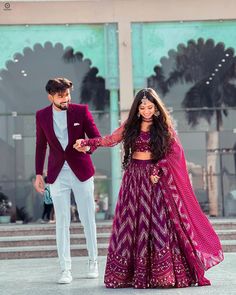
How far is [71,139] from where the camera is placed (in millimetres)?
4266

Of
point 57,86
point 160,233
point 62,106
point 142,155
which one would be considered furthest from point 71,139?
point 160,233

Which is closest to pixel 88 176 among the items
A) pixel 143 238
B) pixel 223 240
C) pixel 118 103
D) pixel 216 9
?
pixel 143 238

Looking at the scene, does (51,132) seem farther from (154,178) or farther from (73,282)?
(73,282)

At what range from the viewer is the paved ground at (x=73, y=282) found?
3.60 metres

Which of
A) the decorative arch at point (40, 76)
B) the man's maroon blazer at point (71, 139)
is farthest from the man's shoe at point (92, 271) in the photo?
the decorative arch at point (40, 76)

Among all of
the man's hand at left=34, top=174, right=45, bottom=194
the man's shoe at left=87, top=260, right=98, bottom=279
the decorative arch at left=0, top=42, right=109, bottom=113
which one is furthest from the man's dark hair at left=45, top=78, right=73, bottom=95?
the decorative arch at left=0, top=42, right=109, bottom=113

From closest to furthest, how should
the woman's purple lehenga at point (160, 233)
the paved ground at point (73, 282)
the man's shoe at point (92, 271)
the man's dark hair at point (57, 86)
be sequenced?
the paved ground at point (73, 282) < the woman's purple lehenga at point (160, 233) < the man's dark hair at point (57, 86) < the man's shoe at point (92, 271)

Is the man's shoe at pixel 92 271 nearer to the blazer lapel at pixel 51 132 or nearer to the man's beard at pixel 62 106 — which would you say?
the blazer lapel at pixel 51 132

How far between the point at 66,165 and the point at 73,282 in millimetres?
900

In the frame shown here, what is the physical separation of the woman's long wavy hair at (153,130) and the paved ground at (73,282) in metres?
0.95

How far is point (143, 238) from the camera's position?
3850 mm

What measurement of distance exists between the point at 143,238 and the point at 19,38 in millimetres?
8216

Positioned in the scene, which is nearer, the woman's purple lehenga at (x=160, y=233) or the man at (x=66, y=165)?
the woman's purple lehenga at (x=160, y=233)

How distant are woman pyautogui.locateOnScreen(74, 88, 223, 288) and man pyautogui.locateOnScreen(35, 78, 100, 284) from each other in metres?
0.24
